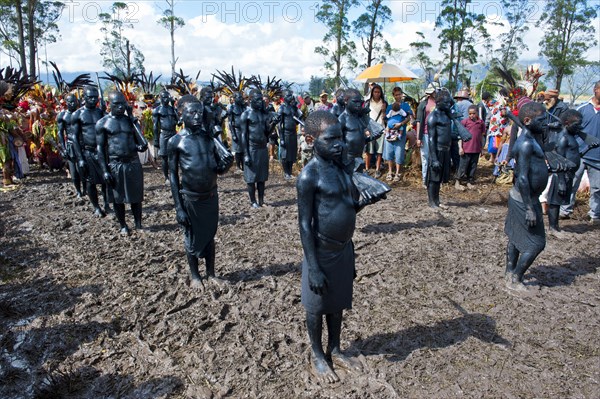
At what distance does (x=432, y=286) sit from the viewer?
4.80 metres

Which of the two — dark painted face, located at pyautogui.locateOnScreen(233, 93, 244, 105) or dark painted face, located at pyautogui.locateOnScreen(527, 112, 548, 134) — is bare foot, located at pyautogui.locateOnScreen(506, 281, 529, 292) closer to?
dark painted face, located at pyautogui.locateOnScreen(527, 112, 548, 134)

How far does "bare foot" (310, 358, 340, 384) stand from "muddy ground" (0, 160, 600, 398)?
2.4 inches

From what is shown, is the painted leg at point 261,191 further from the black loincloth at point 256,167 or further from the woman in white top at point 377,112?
the woman in white top at point 377,112

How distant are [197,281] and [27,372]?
1.76 m

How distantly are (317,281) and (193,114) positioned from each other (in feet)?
7.62

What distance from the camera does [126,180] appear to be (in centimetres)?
641

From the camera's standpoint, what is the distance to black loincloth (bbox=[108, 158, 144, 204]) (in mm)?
6402

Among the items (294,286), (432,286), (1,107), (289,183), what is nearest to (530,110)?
(432,286)

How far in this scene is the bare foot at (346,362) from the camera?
132 inches

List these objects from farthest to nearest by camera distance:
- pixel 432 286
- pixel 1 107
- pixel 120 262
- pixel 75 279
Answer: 1. pixel 1 107
2. pixel 120 262
3. pixel 75 279
4. pixel 432 286

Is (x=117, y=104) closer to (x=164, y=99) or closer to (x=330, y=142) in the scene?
(x=164, y=99)

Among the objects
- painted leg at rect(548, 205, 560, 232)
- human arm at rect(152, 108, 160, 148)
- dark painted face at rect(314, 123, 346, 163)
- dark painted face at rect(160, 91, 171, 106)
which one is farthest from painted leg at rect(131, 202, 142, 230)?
painted leg at rect(548, 205, 560, 232)

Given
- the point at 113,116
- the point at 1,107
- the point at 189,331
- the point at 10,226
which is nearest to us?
the point at 189,331

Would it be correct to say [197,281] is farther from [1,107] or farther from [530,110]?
[1,107]
